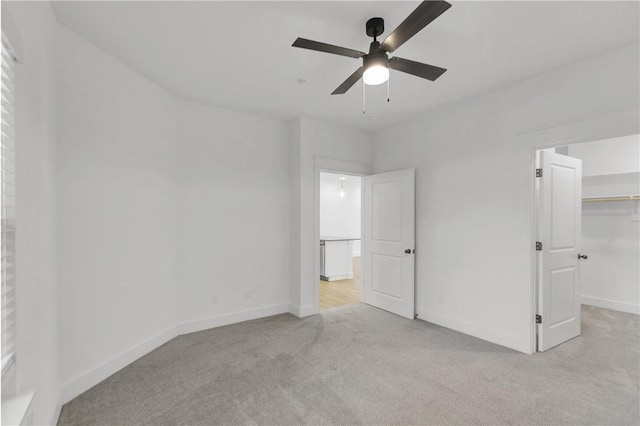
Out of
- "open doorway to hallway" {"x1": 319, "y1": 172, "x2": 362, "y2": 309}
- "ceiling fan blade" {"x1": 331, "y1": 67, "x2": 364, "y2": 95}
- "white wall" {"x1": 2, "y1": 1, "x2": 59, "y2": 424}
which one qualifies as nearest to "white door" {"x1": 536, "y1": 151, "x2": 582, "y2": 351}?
"ceiling fan blade" {"x1": 331, "y1": 67, "x2": 364, "y2": 95}

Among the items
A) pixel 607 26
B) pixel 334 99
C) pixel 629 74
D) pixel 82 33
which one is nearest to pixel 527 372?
pixel 629 74

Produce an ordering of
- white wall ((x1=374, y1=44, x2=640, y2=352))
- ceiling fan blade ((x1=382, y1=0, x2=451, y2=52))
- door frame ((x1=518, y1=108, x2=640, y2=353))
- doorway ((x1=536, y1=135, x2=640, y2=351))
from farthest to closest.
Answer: doorway ((x1=536, y1=135, x2=640, y2=351)) < white wall ((x1=374, y1=44, x2=640, y2=352)) < door frame ((x1=518, y1=108, x2=640, y2=353)) < ceiling fan blade ((x1=382, y1=0, x2=451, y2=52))

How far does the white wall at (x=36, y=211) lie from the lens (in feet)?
4.94

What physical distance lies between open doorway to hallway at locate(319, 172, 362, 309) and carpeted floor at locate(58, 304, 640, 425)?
1621 millimetres

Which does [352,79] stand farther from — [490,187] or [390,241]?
[390,241]

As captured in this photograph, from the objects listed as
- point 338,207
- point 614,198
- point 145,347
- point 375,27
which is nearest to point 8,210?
point 145,347

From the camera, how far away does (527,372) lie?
2.60 metres

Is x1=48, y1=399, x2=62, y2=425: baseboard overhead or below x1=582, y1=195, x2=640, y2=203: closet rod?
below

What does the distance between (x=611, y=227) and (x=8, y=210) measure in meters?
6.43

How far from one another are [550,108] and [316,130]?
261cm

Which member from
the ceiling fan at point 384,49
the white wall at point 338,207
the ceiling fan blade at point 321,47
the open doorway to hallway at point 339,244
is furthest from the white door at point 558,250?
the white wall at point 338,207

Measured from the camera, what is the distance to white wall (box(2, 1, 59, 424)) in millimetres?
1505

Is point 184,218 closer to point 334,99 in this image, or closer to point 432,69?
point 334,99

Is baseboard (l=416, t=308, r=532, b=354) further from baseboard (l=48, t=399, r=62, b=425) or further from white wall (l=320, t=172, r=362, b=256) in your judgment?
white wall (l=320, t=172, r=362, b=256)
